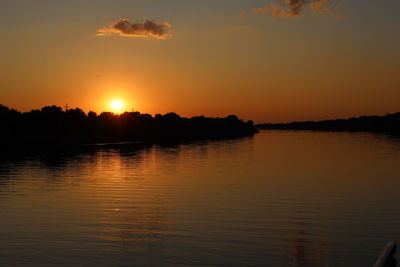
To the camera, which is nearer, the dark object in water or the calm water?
the dark object in water

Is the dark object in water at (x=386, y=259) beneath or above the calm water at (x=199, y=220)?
above

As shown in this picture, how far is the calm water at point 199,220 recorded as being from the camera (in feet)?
55.0

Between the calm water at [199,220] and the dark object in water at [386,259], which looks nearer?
the dark object in water at [386,259]

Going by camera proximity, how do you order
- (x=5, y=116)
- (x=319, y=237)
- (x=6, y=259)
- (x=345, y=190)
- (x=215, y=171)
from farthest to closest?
1. (x=5, y=116)
2. (x=215, y=171)
3. (x=345, y=190)
4. (x=319, y=237)
5. (x=6, y=259)

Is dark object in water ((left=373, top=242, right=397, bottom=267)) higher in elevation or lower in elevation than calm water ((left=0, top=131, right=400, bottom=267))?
higher

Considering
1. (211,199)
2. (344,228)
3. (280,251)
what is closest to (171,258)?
(280,251)

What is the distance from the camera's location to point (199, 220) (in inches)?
911

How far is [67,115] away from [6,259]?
16583 cm

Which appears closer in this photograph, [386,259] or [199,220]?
[386,259]

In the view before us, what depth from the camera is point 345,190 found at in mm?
34125

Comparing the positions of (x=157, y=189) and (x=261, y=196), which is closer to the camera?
(x=261, y=196)

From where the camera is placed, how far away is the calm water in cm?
1675

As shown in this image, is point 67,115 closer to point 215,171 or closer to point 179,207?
point 215,171

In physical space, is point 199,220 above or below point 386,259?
below
